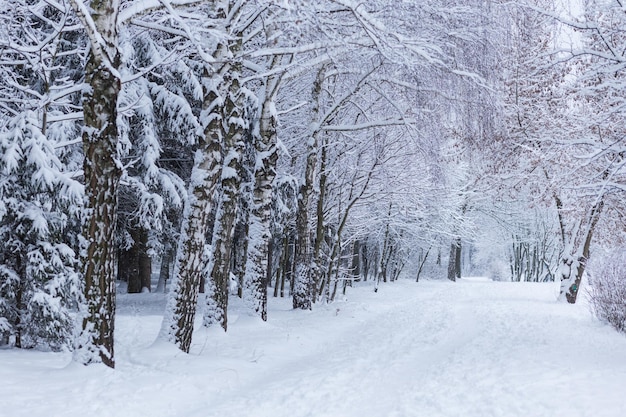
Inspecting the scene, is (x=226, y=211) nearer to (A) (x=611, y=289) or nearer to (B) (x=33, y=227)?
(B) (x=33, y=227)

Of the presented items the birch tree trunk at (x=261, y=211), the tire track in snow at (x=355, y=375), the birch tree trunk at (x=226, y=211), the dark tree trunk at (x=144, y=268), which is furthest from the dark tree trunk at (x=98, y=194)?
the dark tree trunk at (x=144, y=268)

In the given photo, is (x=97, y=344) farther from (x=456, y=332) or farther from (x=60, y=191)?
(x=456, y=332)

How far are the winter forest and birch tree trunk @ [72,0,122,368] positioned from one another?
2 cm

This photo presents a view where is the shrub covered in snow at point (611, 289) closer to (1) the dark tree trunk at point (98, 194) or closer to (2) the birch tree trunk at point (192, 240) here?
(2) the birch tree trunk at point (192, 240)

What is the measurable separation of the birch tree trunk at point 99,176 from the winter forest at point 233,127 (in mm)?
18

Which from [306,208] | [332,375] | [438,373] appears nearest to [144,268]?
[306,208]

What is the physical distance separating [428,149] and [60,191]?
24.2 ft

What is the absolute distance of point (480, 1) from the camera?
24.4 feet

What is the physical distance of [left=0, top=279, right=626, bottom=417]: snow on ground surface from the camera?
516cm

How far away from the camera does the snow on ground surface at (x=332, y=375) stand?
5156 mm

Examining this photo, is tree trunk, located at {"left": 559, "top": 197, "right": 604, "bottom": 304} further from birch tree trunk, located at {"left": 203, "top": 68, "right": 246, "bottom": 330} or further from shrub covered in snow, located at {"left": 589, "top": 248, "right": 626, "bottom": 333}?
birch tree trunk, located at {"left": 203, "top": 68, "right": 246, "bottom": 330}

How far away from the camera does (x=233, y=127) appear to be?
9.51 m

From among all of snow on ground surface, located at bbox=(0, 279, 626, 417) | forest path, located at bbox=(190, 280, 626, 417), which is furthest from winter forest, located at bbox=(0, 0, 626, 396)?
forest path, located at bbox=(190, 280, 626, 417)

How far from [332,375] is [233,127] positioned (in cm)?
509
